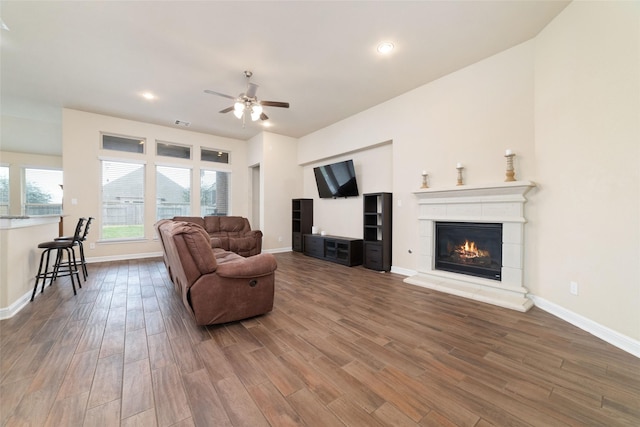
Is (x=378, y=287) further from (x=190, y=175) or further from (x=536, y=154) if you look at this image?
(x=190, y=175)

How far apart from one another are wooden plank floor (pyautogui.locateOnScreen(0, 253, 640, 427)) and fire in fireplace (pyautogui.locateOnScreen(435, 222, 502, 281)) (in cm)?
76

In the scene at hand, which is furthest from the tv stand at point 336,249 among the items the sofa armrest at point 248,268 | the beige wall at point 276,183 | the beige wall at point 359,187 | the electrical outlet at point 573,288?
the electrical outlet at point 573,288

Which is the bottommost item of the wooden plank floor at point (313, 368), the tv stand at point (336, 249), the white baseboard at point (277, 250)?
the wooden plank floor at point (313, 368)

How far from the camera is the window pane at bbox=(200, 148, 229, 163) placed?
656 centimetres

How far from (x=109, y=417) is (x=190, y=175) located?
19.6ft

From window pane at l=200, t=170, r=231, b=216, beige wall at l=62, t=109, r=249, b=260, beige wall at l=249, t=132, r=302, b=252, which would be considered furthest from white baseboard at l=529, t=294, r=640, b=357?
beige wall at l=62, t=109, r=249, b=260

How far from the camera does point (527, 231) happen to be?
9.57ft

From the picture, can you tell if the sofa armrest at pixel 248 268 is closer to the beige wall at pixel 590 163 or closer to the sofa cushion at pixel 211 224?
the beige wall at pixel 590 163

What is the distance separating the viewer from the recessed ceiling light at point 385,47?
2.94 meters

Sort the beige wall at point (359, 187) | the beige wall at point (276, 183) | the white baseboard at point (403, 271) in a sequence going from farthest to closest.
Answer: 1. the beige wall at point (276, 183)
2. the beige wall at point (359, 187)
3. the white baseboard at point (403, 271)

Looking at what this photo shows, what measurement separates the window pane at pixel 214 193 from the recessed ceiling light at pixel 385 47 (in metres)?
5.27

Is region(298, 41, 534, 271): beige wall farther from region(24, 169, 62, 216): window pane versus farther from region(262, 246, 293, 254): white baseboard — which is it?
region(24, 169, 62, 216): window pane

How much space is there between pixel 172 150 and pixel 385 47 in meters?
5.61

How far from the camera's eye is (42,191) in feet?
22.1
